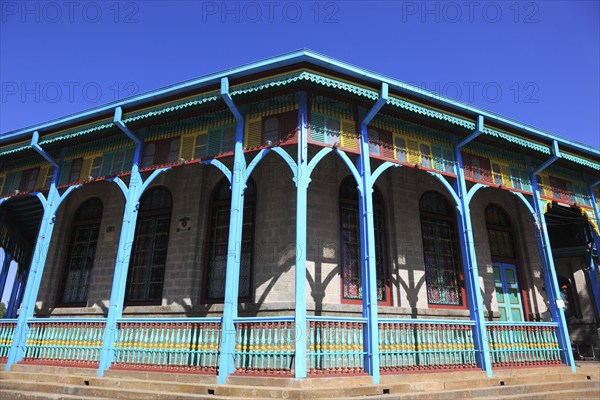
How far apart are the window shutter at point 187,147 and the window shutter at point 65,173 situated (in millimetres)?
3213

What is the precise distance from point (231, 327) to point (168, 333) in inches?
55.5

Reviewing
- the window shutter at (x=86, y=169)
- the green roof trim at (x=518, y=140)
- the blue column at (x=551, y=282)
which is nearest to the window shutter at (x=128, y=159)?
the window shutter at (x=86, y=169)

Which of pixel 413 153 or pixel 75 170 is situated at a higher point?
pixel 75 170

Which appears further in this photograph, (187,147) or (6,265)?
(6,265)

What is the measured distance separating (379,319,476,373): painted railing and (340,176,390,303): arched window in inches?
65.7

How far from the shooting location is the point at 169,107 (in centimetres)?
805

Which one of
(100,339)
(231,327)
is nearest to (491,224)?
(231,327)

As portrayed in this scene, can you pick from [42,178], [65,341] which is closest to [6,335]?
[65,341]

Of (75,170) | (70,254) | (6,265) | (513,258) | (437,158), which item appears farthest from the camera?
(6,265)

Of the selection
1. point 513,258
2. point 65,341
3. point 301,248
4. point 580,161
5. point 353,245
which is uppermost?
point 580,161

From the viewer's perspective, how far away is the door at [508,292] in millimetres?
10742

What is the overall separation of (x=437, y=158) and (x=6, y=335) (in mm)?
9885

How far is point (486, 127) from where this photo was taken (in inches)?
348

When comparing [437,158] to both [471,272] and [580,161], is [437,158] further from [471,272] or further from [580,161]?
[580,161]
